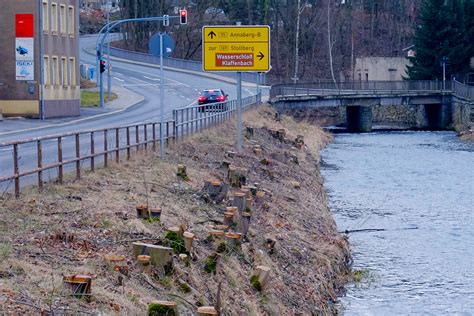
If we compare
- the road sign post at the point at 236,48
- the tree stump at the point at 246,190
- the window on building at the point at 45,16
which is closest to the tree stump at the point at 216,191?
the tree stump at the point at 246,190

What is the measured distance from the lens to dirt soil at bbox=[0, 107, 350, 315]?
10469mm

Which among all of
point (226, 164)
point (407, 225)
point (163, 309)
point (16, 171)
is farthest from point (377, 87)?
point (163, 309)

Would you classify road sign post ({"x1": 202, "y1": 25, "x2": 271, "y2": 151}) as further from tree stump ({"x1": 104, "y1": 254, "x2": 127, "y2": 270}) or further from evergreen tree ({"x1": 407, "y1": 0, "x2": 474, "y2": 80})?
evergreen tree ({"x1": 407, "y1": 0, "x2": 474, "y2": 80})

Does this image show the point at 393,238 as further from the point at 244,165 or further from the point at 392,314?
the point at 392,314

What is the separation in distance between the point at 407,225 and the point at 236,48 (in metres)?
9.64

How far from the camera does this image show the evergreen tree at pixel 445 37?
82.4 metres

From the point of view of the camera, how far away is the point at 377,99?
75.5m

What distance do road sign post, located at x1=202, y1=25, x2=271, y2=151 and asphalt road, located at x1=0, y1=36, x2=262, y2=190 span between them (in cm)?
359

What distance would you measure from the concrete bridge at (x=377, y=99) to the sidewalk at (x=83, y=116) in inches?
418

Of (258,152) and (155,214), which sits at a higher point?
(155,214)

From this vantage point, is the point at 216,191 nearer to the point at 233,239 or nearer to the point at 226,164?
the point at 233,239

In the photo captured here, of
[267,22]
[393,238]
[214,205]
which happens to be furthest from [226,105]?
[267,22]

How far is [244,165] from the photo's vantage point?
92.3ft

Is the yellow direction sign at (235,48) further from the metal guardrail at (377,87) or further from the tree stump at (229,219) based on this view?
the metal guardrail at (377,87)
